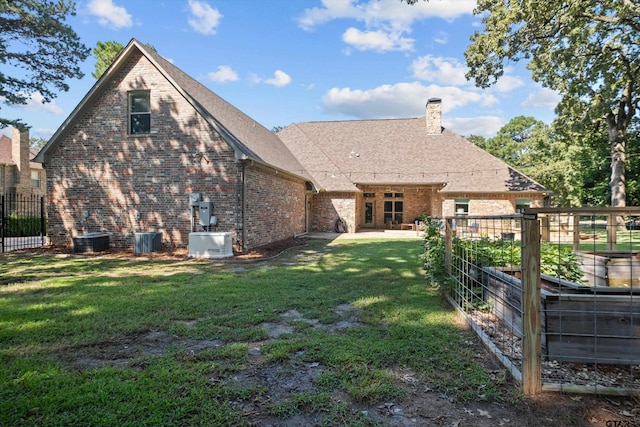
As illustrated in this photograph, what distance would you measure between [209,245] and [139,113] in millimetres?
Answer: 5443

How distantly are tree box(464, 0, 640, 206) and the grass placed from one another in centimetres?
1124

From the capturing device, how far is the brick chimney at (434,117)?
2386 cm

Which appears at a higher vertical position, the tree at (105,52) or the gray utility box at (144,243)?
the tree at (105,52)

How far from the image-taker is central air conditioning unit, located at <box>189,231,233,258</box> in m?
10.6

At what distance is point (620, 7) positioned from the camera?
1148 cm

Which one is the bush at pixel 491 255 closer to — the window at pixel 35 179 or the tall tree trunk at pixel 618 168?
the tall tree trunk at pixel 618 168

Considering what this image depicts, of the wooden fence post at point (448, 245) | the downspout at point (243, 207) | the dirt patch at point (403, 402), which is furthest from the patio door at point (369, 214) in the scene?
the dirt patch at point (403, 402)

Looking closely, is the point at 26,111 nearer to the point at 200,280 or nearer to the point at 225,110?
the point at 225,110

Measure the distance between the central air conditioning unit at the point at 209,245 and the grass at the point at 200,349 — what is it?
3058mm

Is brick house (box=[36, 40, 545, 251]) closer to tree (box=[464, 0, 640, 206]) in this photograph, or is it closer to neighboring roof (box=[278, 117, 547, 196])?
neighboring roof (box=[278, 117, 547, 196])

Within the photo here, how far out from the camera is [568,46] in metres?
13.5

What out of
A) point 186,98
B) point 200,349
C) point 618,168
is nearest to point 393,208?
point 618,168

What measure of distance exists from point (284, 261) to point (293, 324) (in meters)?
5.45

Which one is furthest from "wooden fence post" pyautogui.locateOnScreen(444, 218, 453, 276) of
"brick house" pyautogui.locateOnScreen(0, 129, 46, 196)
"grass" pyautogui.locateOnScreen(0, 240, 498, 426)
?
"brick house" pyautogui.locateOnScreen(0, 129, 46, 196)
